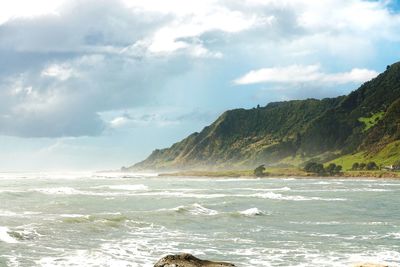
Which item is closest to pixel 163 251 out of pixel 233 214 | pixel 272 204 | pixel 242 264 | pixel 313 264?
pixel 242 264

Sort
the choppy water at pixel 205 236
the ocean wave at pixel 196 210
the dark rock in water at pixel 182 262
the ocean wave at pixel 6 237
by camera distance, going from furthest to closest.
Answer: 1. the ocean wave at pixel 196 210
2. the ocean wave at pixel 6 237
3. the choppy water at pixel 205 236
4. the dark rock in water at pixel 182 262

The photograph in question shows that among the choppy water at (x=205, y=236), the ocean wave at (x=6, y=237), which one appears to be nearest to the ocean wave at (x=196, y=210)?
the choppy water at (x=205, y=236)

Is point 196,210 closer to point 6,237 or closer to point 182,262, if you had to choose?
point 6,237

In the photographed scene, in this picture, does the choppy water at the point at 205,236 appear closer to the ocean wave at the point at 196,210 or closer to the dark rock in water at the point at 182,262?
the ocean wave at the point at 196,210

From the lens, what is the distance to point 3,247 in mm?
35625

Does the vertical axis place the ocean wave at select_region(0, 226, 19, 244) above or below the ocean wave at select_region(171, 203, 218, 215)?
above

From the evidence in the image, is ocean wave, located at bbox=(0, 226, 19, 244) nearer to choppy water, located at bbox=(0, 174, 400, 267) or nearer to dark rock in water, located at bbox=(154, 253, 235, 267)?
choppy water, located at bbox=(0, 174, 400, 267)

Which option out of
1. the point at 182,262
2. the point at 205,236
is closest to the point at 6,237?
the point at 205,236

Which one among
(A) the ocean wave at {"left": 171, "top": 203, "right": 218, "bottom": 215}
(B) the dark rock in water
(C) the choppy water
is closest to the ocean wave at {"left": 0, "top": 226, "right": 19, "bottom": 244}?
(C) the choppy water

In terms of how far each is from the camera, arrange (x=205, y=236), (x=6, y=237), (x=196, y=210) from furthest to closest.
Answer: (x=196, y=210), (x=205, y=236), (x=6, y=237)

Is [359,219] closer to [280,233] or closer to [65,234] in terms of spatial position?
[280,233]

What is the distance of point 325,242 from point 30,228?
24.2m

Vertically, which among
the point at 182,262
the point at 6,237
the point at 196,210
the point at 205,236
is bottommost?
the point at 205,236

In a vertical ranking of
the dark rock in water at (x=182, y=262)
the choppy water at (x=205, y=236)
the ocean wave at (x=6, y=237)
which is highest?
the dark rock in water at (x=182, y=262)
